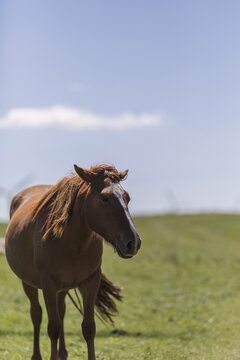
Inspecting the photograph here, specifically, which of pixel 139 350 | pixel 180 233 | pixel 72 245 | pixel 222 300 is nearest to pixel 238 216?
pixel 180 233

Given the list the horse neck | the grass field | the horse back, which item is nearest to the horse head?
the horse neck

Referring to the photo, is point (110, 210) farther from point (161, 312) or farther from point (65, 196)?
point (161, 312)

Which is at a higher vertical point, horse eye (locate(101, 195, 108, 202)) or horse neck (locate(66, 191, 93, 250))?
horse eye (locate(101, 195, 108, 202))

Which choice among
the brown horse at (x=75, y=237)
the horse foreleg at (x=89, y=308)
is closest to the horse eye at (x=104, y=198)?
the brown horse at (x=75, y=237)

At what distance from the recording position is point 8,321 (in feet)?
39.3

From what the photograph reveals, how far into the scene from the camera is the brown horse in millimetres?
5934

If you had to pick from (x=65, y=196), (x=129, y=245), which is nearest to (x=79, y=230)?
(x=65, y=196)

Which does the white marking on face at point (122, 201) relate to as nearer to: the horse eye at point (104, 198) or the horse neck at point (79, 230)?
the horse eye at point (104, 198)

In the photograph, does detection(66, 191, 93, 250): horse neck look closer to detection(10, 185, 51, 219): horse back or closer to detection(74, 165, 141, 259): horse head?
detection(74, 165, 141, 259): horse head

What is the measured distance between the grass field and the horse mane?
288 centimetres

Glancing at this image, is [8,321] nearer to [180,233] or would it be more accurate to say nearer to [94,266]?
[94,266]

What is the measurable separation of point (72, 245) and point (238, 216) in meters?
46.3

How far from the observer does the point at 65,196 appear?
694 centimetres

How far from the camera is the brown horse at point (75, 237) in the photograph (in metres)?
5.93
